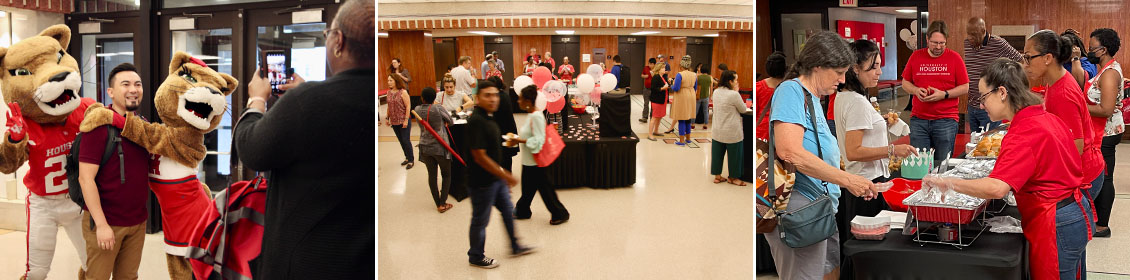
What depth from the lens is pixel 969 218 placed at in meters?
2.47

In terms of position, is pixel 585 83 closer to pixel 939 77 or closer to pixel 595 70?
pixel 595 70

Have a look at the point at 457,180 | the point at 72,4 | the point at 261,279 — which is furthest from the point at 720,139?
the point at 72,4

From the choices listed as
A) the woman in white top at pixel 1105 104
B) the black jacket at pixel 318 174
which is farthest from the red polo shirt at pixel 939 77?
the black jacket at pixel 318 174

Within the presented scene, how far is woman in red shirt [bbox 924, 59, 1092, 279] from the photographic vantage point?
2477 mm

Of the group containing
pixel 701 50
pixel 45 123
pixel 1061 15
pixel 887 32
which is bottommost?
pixel 45 123

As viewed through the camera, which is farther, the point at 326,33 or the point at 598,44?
the point at 598,44

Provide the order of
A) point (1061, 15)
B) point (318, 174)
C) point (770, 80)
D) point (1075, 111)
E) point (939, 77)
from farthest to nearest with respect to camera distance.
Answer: point (1061, 15) < point (939, 77) < point (1075, 111) < point (770, 80) < point (318, 174)

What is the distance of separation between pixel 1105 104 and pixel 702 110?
9.80ft

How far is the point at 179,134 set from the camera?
2248 millimetres

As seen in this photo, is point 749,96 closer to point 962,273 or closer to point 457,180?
point 962,273

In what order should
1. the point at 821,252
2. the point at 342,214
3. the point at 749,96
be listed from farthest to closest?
the point at 749,96, the point at 821,252, the point at 342,214

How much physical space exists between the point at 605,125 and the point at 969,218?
1.24m

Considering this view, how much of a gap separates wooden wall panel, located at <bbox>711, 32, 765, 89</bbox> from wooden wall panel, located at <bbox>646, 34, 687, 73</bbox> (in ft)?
0.44

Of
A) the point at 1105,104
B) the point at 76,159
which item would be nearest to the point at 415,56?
the point at 76,159
